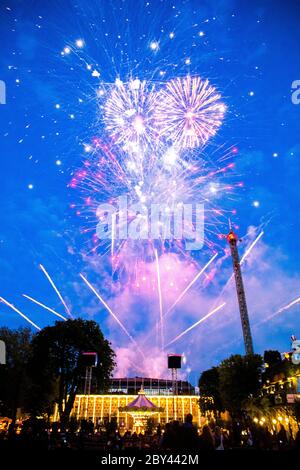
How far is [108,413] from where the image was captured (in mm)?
65938

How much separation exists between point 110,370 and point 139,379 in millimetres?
69180

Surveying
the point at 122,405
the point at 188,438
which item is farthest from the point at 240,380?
the point at 122,405

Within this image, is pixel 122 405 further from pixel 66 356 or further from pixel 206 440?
pixel 206 440

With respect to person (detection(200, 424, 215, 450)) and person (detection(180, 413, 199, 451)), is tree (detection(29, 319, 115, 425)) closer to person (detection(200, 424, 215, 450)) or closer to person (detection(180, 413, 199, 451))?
person (detection(200, 424, 215, 450))

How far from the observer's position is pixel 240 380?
3953 centimetres

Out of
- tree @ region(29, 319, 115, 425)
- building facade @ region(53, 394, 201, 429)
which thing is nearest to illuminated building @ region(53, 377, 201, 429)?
building facade @ region(53, 394, 201, 429)

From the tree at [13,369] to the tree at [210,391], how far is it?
29046 mm

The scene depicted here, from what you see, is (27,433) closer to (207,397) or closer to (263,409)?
(263,409)

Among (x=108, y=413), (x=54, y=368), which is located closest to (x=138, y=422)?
(x=54, y=368)

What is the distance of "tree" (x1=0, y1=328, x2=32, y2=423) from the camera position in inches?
1422

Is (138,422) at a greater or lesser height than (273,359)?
lesser

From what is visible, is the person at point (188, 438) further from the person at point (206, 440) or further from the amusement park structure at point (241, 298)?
the amusement park structure at point (241, 298)
